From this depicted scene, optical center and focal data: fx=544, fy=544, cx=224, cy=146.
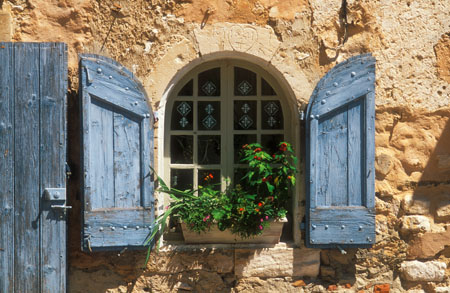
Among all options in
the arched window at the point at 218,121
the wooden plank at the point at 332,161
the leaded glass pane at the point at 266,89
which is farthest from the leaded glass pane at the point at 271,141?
the wooden plank at the point at 332,161

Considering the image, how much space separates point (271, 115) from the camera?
14.1ft

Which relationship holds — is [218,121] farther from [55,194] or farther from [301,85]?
[55,194]

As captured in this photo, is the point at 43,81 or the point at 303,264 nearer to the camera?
the point at 43,81

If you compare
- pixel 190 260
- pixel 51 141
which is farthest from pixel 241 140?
pixel 51 141

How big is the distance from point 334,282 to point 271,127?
1283 mm

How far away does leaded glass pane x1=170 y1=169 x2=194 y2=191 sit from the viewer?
14.0ft

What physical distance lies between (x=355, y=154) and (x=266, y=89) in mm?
871

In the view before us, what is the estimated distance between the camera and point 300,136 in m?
4.07

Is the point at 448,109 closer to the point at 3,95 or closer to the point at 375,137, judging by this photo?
the point at 375,137

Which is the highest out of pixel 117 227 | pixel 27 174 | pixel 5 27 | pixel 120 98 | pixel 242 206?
pixel 5 27

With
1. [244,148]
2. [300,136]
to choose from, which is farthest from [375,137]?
[244,148]

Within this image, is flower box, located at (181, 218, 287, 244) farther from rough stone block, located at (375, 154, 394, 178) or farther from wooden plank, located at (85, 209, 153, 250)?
rough stone block, located at (375, 154, 394, 178)

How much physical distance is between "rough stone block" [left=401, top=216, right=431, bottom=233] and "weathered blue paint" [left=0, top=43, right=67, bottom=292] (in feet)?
8.38

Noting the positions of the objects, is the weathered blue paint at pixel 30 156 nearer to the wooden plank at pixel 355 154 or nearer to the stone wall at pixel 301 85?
the stone wall at pixel 301 85
